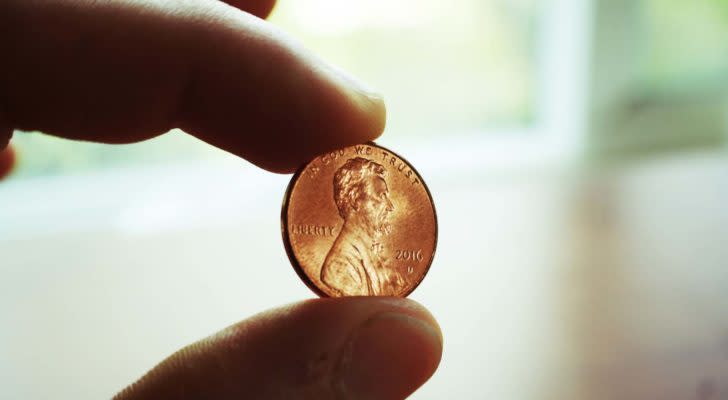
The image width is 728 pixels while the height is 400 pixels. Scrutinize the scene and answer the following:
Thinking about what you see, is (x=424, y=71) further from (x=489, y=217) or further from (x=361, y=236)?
(x=361, y=236)

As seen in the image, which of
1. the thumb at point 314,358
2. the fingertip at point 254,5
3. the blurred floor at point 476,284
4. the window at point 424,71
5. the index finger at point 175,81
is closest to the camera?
the thumb at point 314,358

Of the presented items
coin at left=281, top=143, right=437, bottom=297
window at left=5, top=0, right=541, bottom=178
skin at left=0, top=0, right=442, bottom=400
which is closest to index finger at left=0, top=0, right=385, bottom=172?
skin at left=0, top=0, right=442, bottom=400

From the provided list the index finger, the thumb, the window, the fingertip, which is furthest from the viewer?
the window

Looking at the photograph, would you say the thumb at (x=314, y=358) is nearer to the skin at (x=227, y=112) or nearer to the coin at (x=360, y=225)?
the skin at (x=227, y=112)

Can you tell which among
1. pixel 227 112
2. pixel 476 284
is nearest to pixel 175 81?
pixel 227 112

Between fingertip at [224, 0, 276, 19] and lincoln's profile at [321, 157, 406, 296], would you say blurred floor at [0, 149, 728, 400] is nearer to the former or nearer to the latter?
lincoln's profile at [321, 157, 406, 296]

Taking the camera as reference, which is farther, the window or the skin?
the window

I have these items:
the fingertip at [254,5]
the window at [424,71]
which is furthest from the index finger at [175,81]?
the window at [424,71]
